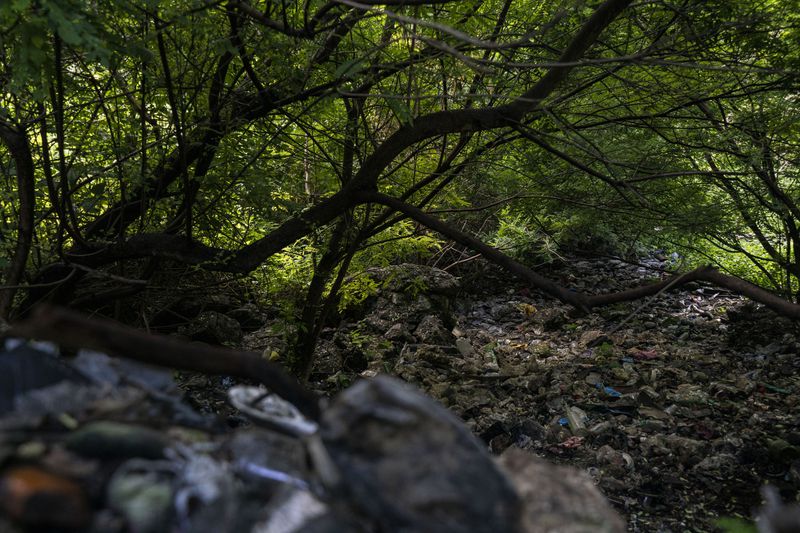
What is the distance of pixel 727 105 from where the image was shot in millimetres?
4414

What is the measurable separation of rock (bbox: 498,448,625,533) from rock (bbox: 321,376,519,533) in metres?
0.06

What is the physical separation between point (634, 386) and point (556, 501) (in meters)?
3.99

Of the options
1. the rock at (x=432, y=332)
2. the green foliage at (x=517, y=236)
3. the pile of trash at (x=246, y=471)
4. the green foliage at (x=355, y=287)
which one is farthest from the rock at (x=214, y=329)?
the pile of trash at (x=246, y=471)

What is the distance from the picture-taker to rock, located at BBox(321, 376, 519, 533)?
894 mm

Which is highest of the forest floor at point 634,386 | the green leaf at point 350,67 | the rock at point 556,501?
the green leaf at point 350,67

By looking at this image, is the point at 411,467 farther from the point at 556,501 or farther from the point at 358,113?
the point at 358,113

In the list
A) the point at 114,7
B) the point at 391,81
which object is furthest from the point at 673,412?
Answer: the point at 114,7

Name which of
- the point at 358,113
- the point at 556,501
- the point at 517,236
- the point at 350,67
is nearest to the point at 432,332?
the point at 517,236

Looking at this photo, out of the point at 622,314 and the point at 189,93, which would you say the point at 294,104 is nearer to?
the point at 189,93

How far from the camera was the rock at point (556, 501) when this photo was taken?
0.96 meters

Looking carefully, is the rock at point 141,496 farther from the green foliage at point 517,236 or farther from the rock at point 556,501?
the green foliage at point 517,236

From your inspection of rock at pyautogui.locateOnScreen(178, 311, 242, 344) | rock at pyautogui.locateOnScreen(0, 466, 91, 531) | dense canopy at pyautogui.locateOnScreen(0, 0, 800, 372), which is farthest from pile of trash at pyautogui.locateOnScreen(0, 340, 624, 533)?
rock at pyautogui.locateOnScreen(178, 311, 242, 344)

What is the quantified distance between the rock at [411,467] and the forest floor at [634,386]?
1308 mm

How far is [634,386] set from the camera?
15.1ft
